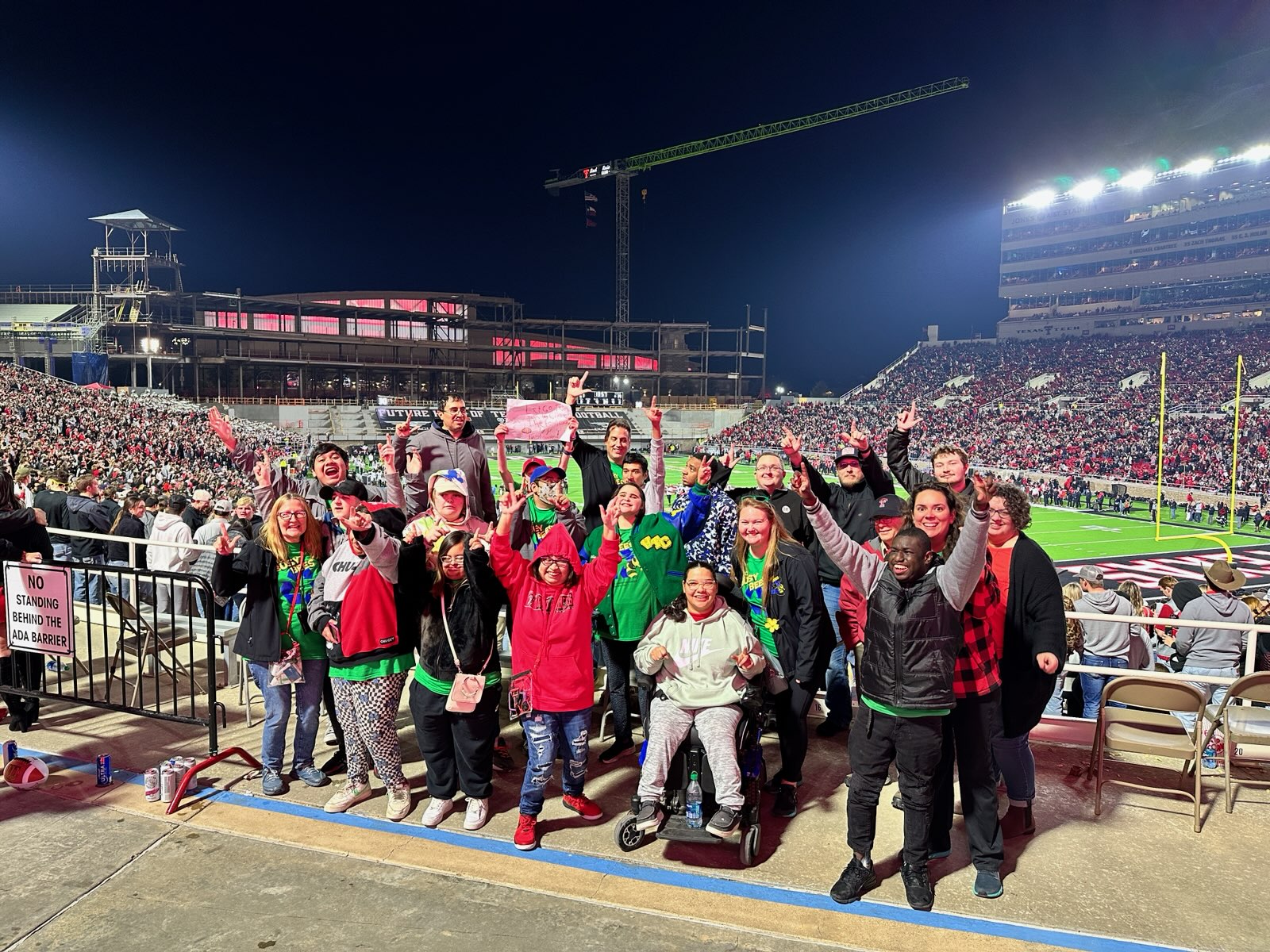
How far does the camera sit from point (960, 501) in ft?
15.3

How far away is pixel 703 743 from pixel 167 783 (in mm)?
3319

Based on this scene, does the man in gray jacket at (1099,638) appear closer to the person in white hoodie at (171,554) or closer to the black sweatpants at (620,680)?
the black sweatpants at (620,680)

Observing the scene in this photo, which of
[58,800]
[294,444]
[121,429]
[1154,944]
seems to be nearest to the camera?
[1154,944]

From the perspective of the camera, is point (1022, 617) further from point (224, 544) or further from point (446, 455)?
point (224, 544)

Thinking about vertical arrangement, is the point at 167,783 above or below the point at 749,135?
below

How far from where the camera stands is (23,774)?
205 inches

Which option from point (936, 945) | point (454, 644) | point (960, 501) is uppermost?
point (960, 501)

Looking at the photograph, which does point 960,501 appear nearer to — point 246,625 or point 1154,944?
point 1154,944

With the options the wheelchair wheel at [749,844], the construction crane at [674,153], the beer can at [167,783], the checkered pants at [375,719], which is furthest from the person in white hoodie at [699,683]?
the construction crane at [674,153]

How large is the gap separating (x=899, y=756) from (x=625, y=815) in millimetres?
1604

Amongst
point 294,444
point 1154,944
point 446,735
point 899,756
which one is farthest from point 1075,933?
point 294,444

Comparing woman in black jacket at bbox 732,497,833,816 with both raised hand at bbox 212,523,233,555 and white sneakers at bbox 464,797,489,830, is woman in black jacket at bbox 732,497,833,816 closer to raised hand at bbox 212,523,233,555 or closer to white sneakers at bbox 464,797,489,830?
white sneakers at bbox 464,797,489,830

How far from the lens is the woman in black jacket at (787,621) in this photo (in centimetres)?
475

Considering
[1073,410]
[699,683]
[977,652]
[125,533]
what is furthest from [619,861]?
[1073,410]
